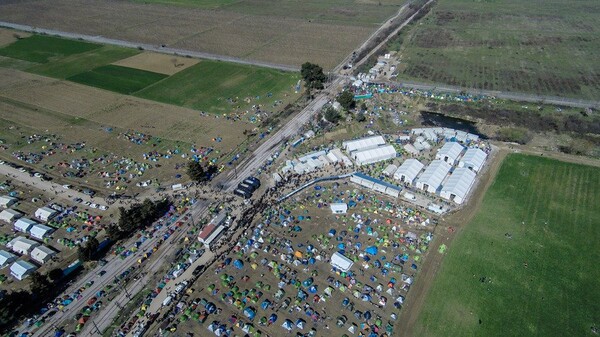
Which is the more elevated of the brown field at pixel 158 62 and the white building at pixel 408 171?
the brown field at pixel 158 62

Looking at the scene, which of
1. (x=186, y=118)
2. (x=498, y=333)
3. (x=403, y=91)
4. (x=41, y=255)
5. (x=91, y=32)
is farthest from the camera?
(x=91, y=32)

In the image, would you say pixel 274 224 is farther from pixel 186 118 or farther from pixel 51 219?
pixel 186 118

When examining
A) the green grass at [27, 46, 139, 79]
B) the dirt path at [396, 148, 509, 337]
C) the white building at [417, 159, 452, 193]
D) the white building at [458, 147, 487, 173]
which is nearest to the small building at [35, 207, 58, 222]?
the dirt path at [396, 148, 509, 337]

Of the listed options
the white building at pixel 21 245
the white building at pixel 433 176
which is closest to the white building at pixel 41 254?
the white building at pixel 21 245

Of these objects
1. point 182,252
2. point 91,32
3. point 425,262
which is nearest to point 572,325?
point 425,262

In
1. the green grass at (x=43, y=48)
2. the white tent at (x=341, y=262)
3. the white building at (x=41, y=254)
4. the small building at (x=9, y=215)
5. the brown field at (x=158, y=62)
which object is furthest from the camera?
the green grass at (x=43, y=48)

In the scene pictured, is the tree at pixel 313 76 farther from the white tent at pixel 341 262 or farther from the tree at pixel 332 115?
the white tent at pixel 341 262

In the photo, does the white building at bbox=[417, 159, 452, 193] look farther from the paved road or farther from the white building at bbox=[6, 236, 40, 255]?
the white building at bbox=[6, 236, 40, 255]
